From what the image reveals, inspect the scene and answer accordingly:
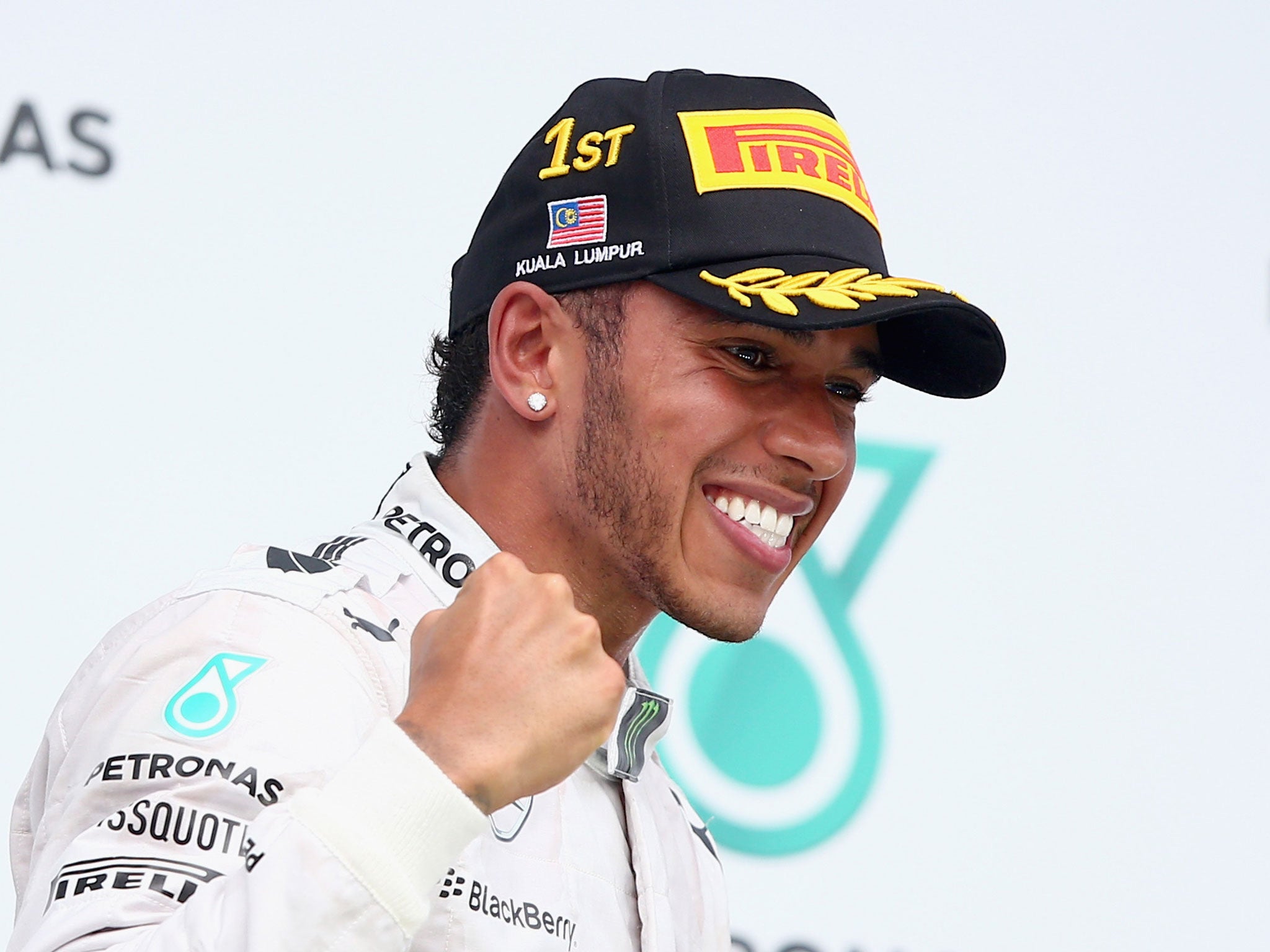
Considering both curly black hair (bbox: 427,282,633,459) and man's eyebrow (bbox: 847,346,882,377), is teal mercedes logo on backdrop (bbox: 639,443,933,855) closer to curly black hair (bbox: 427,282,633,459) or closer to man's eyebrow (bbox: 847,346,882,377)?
curly black hair (bbox: 427,282,633,459)

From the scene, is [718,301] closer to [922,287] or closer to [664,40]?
[922,287]

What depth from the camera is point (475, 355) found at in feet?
4.01

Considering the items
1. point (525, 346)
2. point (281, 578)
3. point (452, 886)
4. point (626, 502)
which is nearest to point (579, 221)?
point (525, 346)

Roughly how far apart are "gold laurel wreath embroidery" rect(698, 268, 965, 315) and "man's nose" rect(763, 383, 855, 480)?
10 cm

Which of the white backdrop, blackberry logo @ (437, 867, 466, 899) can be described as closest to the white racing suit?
blackberry logo @ (437, 867, 466, 899)

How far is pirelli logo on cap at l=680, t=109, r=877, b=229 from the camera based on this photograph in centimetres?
107

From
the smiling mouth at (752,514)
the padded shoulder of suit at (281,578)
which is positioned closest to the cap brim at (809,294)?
the smiling mouth at (752,514)

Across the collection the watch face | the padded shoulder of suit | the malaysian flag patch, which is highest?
the malaysian flag patch

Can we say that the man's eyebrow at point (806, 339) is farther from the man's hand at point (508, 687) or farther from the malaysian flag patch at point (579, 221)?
the man's hand at point (508, 687)

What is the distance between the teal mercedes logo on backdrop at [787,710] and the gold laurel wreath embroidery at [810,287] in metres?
0.72

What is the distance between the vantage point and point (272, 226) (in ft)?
5.15

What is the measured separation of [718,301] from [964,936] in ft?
3.19

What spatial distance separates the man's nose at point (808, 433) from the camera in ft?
3.59

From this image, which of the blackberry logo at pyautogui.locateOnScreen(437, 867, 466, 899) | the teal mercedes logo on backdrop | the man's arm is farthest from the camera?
the teal mercedes logo on backdrop
